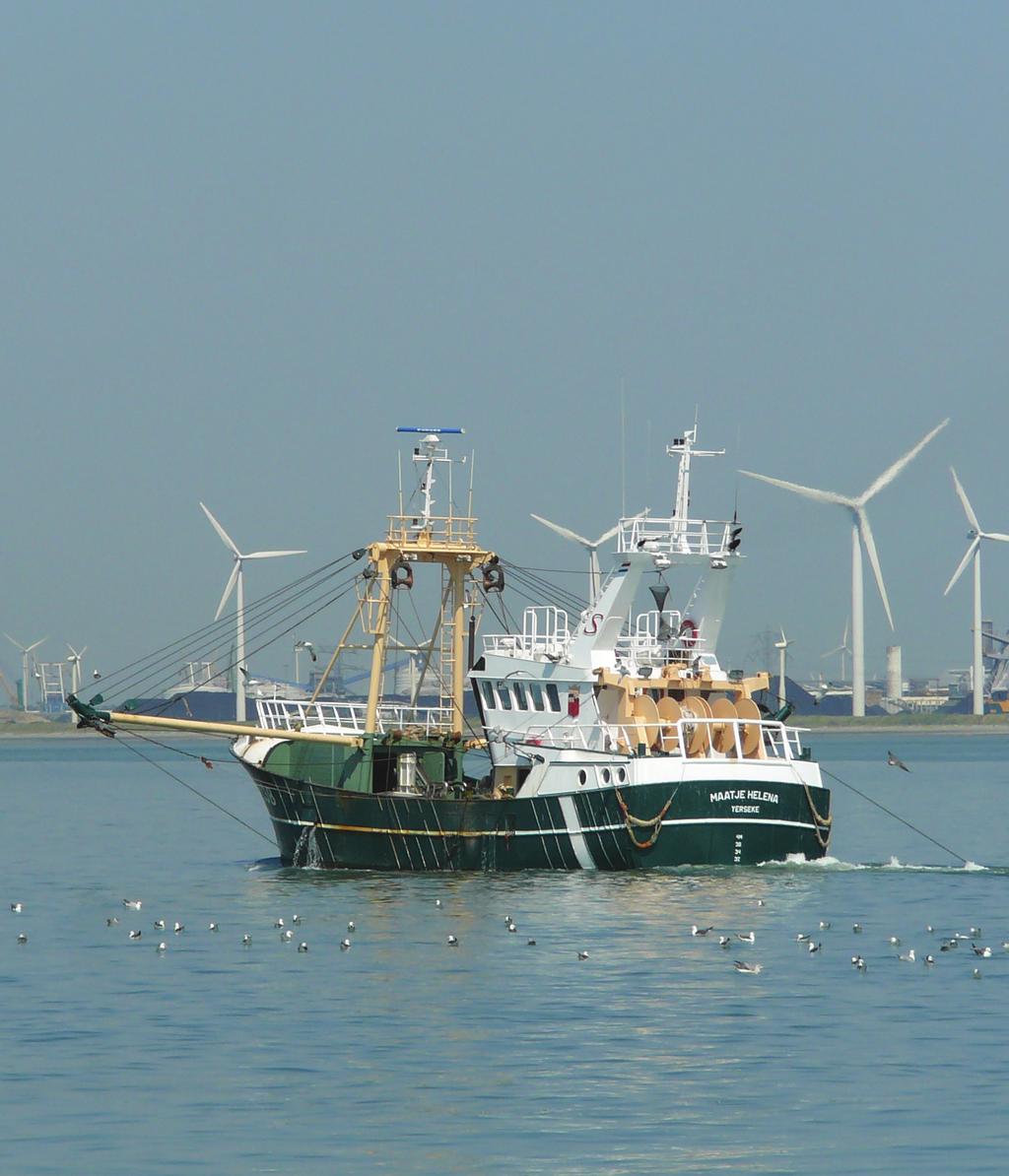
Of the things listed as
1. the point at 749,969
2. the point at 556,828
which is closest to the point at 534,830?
the point at 556,828

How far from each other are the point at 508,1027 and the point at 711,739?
907 inches

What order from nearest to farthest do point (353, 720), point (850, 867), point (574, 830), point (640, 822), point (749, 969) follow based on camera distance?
point (749, 969) → point (640, 822) → point (574, 830) → point (850, 867) → point (353, 720)

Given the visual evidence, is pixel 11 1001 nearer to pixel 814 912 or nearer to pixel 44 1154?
pixel 44 1154

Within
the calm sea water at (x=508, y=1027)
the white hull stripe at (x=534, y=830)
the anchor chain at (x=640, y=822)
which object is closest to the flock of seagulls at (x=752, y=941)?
the calm sea water at (x=508, y=1027)

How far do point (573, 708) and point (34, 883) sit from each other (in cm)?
1793

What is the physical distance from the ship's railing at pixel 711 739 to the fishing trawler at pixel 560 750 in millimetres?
63

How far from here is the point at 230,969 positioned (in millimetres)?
44156

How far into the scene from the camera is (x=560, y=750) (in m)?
59.1

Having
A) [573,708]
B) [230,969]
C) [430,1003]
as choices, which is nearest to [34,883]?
[573,708]

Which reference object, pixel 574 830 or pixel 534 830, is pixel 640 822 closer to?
pixel 574 830

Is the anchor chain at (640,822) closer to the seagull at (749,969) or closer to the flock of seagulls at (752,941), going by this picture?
the flock of seagulls at (752,941)

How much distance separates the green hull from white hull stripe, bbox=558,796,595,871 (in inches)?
1.2

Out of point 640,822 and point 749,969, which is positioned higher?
point 640,822

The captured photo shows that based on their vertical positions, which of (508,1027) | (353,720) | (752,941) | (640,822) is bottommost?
(508,1027)
